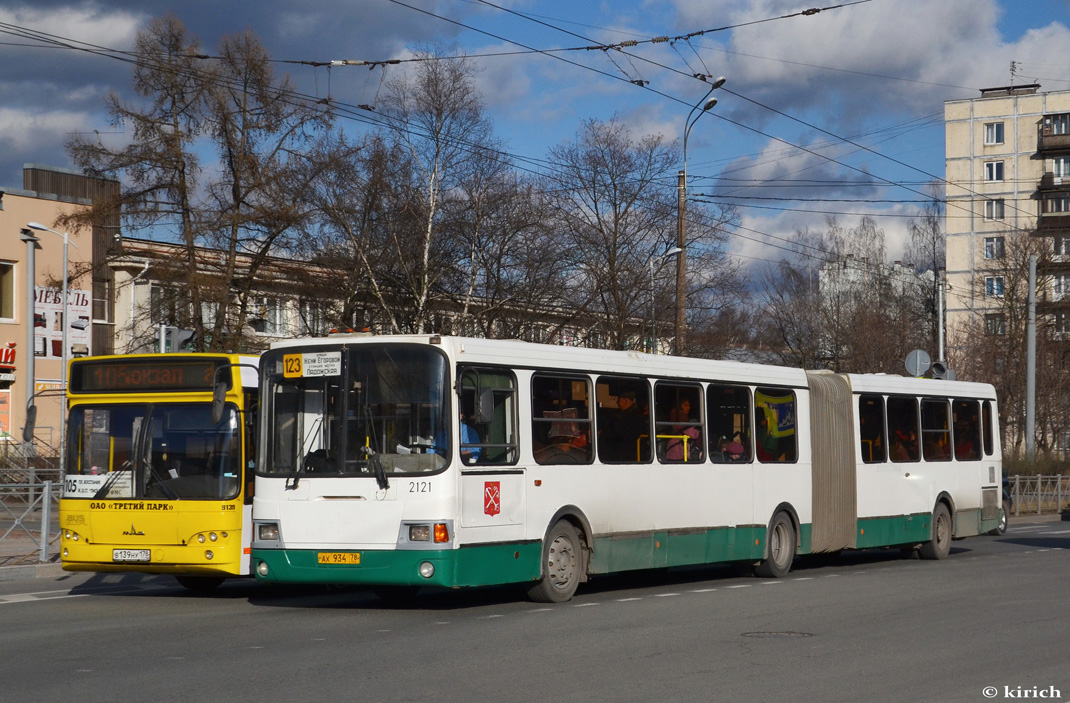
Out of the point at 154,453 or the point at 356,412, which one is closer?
the point at 356,412

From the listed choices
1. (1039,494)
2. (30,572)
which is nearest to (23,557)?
(30,572)

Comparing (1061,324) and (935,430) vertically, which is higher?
(1061,324)

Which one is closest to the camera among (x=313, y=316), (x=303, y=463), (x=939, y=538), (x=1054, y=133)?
(x=303, y=463)

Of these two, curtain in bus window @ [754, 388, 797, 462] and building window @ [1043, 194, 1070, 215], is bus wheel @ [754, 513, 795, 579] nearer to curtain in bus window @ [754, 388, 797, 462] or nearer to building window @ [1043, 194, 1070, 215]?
curtain in bus window @ [754, 388, 797, 462]

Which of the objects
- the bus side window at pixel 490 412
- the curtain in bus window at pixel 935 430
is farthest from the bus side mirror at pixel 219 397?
the curtain in bus window at pixel 935 430

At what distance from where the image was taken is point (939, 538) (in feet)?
72.5

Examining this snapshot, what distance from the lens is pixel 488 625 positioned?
12.2 metres

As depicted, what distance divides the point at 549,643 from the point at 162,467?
5594 mm

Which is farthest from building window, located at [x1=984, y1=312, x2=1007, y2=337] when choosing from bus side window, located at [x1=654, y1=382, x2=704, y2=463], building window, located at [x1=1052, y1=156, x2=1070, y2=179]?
bus side window, located at [x1=654, y1=382, x2=704, y2=463]

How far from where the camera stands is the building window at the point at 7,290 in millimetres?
46594

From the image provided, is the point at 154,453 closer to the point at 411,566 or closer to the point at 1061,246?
the point at 411,566

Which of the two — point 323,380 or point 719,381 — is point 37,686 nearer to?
point 323,380

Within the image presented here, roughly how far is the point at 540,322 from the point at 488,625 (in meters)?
28.1

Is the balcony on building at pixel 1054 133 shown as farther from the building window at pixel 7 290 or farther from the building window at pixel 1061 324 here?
the building window at pixel 7 290
